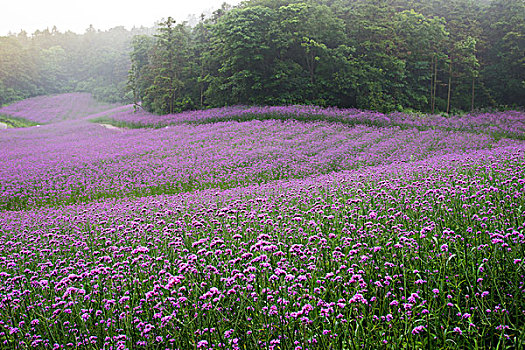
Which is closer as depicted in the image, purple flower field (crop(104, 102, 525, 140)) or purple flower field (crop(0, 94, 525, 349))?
purple flower field (crop(0, 94, 525, 349))

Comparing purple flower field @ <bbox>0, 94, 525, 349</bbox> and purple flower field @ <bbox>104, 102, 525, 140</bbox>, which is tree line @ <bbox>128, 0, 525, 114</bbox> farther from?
purple flower field @ <bbox>0, 94, 525, 349</bbox>

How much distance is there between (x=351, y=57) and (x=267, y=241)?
65.0 ft

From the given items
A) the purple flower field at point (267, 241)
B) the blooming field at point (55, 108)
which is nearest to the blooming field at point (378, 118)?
the purple flower field at point (267, 241)

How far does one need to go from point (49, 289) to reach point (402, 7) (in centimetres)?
2922

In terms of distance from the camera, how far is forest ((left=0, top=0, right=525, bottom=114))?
19.5m

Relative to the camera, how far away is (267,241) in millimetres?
2855

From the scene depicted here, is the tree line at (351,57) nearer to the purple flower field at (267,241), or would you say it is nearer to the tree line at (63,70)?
the purple flower field at (267,241)

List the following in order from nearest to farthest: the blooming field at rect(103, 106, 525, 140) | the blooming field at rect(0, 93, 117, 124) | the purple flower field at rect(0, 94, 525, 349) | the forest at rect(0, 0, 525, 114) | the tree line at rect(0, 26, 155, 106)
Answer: the purple flower field at rect(0, 94, 525, 349), the blooming field at rect(103, 106, 525, 140), the forest at rect(0, 0, 525, 114), the blooming field at rect(0, 93, 117, 124), the tree line at rect(0, 26, 155, 106)

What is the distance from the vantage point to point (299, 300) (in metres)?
2.69

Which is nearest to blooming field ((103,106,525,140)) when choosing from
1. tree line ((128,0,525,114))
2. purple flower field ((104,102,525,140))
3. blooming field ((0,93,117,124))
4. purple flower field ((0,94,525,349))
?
purple flower field ((104,102,525,140))

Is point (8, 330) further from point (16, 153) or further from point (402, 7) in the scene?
point (402, 7)

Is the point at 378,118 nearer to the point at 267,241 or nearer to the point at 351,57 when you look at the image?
the point at 351,57

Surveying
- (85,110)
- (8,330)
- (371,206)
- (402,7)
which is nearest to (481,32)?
(402,7)

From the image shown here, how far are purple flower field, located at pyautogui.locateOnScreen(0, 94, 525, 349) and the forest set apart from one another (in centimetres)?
533
